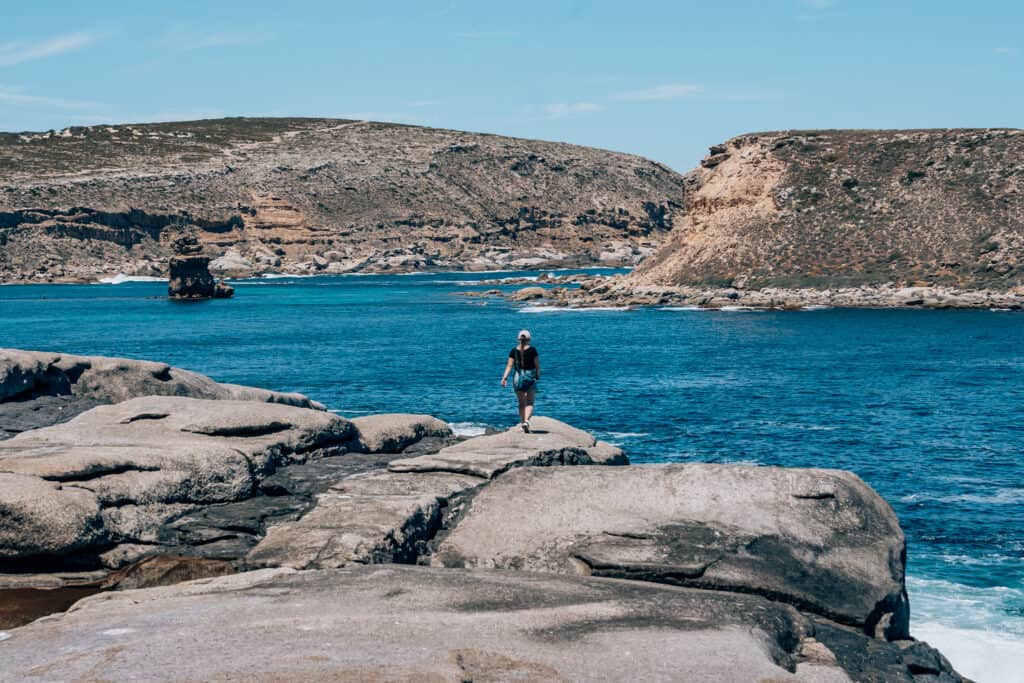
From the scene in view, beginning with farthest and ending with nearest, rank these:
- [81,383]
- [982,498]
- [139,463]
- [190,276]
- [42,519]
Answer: [190,276] < [81,383] < [982,498] < [139,463] < [42,519]

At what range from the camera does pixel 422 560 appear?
14.5 meters

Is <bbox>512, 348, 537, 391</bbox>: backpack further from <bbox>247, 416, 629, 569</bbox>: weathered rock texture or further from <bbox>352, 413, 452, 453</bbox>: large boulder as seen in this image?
<bbox>352, 413, 452, 453</bbox>: large boulder

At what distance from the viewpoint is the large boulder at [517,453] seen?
57.2 feet

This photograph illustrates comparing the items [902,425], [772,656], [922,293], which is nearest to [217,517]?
[772,656]

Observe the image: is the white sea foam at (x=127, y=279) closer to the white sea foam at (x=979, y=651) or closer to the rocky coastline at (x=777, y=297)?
the rocky coastline at (x=777, y=297)

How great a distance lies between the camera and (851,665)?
11.6 metres

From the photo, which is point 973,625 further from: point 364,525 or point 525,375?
point 364,525

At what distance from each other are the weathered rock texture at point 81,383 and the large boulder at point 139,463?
17.9 ft

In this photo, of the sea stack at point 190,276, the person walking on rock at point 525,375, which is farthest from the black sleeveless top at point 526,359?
the sea stack at point 190,276

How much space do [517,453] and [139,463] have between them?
252 inches

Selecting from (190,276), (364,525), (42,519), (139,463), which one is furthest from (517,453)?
(190,276)

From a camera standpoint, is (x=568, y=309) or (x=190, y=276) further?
(x=190, y=276)

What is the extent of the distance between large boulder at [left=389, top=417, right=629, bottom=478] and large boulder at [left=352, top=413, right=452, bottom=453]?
244 centimetres

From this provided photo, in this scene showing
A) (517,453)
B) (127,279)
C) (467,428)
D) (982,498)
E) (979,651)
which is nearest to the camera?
(979,651)
